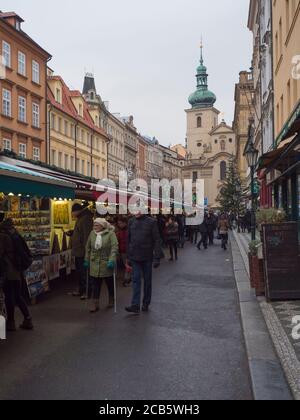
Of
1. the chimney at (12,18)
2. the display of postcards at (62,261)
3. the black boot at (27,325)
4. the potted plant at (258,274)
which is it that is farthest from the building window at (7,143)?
the black boot at (27,325)

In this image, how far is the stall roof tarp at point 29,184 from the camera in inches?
303

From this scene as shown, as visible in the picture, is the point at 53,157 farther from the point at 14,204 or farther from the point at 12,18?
the point at 14,204

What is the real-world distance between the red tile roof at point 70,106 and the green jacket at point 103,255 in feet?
110

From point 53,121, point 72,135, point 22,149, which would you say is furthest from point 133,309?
point 72,135

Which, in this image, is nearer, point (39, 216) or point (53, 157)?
point (39, 216)

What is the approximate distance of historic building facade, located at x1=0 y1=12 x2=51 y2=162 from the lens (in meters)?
32.8

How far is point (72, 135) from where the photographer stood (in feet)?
155

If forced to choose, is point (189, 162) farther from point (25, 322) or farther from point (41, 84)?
point (25, 322)

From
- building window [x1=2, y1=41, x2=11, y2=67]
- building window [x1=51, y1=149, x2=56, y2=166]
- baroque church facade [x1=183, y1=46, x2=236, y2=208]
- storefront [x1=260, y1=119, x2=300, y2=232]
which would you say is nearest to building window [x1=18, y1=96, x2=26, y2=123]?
building window [x1=2, y1=41, x2=11, y2=67]

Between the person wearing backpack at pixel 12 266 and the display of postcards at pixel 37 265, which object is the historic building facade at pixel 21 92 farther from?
the person wearing backpack at pixel 12 266

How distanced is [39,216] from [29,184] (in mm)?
4070

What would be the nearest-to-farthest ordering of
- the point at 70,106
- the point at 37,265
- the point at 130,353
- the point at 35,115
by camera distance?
the point at 130,353 → the point at 37,265 → the point at 35,115 → the point at 70,106

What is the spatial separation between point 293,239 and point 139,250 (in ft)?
8.88
